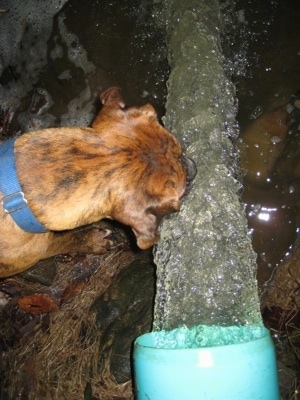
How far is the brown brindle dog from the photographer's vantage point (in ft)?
9.82

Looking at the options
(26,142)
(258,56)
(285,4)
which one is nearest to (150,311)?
(26,142)

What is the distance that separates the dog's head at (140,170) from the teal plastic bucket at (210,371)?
2.73 feet

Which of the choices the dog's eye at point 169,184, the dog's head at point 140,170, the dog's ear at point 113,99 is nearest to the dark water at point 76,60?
the dog's ear at point 113,99

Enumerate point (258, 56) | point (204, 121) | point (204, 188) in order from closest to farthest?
point (204, 188)
point (204, 121)
point (258, 56)

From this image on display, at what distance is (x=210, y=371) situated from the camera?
261 cm

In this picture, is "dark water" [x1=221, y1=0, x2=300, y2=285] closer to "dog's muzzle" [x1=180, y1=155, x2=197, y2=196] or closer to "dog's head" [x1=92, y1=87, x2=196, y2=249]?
"dog's muzzle" [x1=180, y1=155, x2=197, y2=196]

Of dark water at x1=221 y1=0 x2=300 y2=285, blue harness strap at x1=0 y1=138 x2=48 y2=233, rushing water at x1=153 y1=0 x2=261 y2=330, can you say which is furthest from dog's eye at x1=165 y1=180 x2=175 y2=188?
dark water at x1=221 y1=0 x2=300 y2=285

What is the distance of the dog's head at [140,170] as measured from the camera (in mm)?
3037

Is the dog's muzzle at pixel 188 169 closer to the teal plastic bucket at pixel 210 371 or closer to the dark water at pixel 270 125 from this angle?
the dark water at pixel 270 125

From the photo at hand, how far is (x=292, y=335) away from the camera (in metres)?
4.27

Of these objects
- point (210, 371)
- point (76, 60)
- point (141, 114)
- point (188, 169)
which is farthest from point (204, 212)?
point (76, 60)

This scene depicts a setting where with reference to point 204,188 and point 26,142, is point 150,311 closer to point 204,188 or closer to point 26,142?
point 204,188

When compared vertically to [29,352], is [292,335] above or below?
above

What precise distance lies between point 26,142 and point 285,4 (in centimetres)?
329
